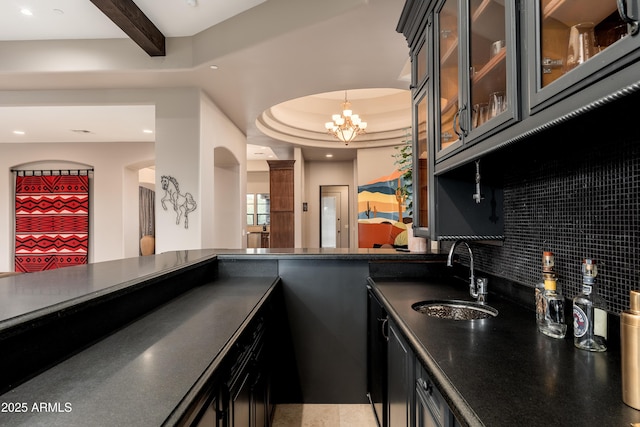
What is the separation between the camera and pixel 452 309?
1854mm

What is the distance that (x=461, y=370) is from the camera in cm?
98

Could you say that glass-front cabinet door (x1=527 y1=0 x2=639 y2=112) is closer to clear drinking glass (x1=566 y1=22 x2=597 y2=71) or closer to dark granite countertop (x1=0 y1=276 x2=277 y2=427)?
clear drinking glass (x1=566 y1=22 x2=597 y2=71)

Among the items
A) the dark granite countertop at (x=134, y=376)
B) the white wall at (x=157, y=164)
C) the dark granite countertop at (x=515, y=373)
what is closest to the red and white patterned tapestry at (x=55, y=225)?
the white wall at (x=157, y=164)

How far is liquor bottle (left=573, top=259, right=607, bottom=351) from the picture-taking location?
43.1 inches

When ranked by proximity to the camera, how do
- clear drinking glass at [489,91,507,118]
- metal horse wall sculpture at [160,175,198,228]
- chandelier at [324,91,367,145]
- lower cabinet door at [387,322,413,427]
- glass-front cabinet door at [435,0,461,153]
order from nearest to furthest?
clear drinking glass at [489,91,507,118]
lower cabinet door at [387,322,413,427]
glass-front cabinet door at [435,0,461,153]
metal horse wall sculpture at [160,175,198,228]
chandelier at [324,91,367,145]

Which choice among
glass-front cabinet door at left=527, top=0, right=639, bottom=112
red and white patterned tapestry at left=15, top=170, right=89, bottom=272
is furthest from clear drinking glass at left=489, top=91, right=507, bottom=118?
red and white patterned tapestry at left=15, top=170, right=89, bottom=272

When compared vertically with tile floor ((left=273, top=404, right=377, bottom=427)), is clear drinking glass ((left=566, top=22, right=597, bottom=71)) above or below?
above

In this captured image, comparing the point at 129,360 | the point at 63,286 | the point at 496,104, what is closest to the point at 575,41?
the point at 496,104

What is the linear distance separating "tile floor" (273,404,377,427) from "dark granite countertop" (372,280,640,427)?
1.40 metres

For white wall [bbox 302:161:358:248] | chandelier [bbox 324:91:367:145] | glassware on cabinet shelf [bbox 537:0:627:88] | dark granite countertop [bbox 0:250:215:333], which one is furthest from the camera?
white wall [bbox 302:161:358:248]

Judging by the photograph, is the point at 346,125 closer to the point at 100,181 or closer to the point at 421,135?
the point at 421,135

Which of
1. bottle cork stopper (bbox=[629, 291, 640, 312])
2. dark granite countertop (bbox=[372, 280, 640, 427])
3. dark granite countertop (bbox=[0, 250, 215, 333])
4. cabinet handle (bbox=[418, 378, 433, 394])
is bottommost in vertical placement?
cabinet handle (bbox=[418, 378, 433, 394])

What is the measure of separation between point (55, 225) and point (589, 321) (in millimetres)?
9210

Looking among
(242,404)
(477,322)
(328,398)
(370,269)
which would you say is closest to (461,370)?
(477,322)
